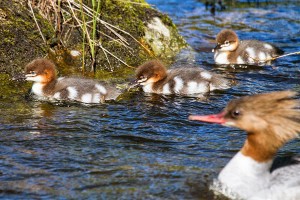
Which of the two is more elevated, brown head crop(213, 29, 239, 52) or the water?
brown head crop(213, 29, 239, 52)

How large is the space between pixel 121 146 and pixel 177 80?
213cm

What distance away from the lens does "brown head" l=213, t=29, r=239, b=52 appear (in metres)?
9.28

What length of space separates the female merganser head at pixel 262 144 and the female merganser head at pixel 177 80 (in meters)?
2.97

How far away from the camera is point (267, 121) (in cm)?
457

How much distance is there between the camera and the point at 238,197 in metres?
4.62

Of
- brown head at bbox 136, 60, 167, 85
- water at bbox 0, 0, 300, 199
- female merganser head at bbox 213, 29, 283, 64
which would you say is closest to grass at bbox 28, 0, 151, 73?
brown head at bbox 136, 60, 167, 85

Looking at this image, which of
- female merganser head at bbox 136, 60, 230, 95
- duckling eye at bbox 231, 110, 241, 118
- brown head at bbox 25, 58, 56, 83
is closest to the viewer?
duckling eye at bbox 231, 110, 241, 118

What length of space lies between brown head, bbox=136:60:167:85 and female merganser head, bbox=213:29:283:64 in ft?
5.48

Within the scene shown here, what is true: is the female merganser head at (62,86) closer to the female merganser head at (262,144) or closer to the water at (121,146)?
the water at (121,146)

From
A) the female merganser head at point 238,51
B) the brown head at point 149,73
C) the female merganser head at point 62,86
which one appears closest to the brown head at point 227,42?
the female merganser head at point 238,51

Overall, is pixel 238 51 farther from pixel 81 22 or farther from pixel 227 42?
pixel 81 22

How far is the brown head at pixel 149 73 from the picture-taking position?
770 cm

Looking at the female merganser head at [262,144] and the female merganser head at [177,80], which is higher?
the female merganser head at [177,80]

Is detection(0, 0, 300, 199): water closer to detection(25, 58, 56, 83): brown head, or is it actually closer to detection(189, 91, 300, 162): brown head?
detection(25, 58, 56, 83): brown head
